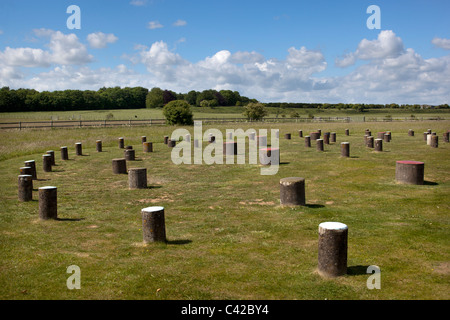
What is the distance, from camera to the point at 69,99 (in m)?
100

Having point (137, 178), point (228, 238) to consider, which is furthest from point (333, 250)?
point (137, 178)

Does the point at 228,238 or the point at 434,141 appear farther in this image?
the point at 434,141

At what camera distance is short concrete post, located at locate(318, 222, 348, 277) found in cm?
601

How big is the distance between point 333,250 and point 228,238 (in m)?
2.75

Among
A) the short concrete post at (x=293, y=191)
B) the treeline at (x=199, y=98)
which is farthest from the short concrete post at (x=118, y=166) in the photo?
the treeline at (x=199, y=98)

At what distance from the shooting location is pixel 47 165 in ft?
61.9

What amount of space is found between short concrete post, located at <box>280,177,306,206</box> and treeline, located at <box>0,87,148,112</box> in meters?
92.6

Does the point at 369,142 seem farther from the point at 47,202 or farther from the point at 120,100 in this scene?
the point at 120,100

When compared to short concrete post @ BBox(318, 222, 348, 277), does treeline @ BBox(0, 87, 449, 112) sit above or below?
above

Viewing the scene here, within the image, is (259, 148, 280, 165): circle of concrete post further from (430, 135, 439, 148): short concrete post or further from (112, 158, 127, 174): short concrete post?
(430, 135, 439, 148): short concrete post

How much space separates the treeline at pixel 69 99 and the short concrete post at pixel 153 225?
3670 inches

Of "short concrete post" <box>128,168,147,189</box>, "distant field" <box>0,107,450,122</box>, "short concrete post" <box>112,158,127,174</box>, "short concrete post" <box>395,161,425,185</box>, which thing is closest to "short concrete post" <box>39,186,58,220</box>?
"short concrete post" <box>128,168,147,189</box>

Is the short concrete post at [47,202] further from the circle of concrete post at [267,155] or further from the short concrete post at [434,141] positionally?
the short concrete post at [434,141]
